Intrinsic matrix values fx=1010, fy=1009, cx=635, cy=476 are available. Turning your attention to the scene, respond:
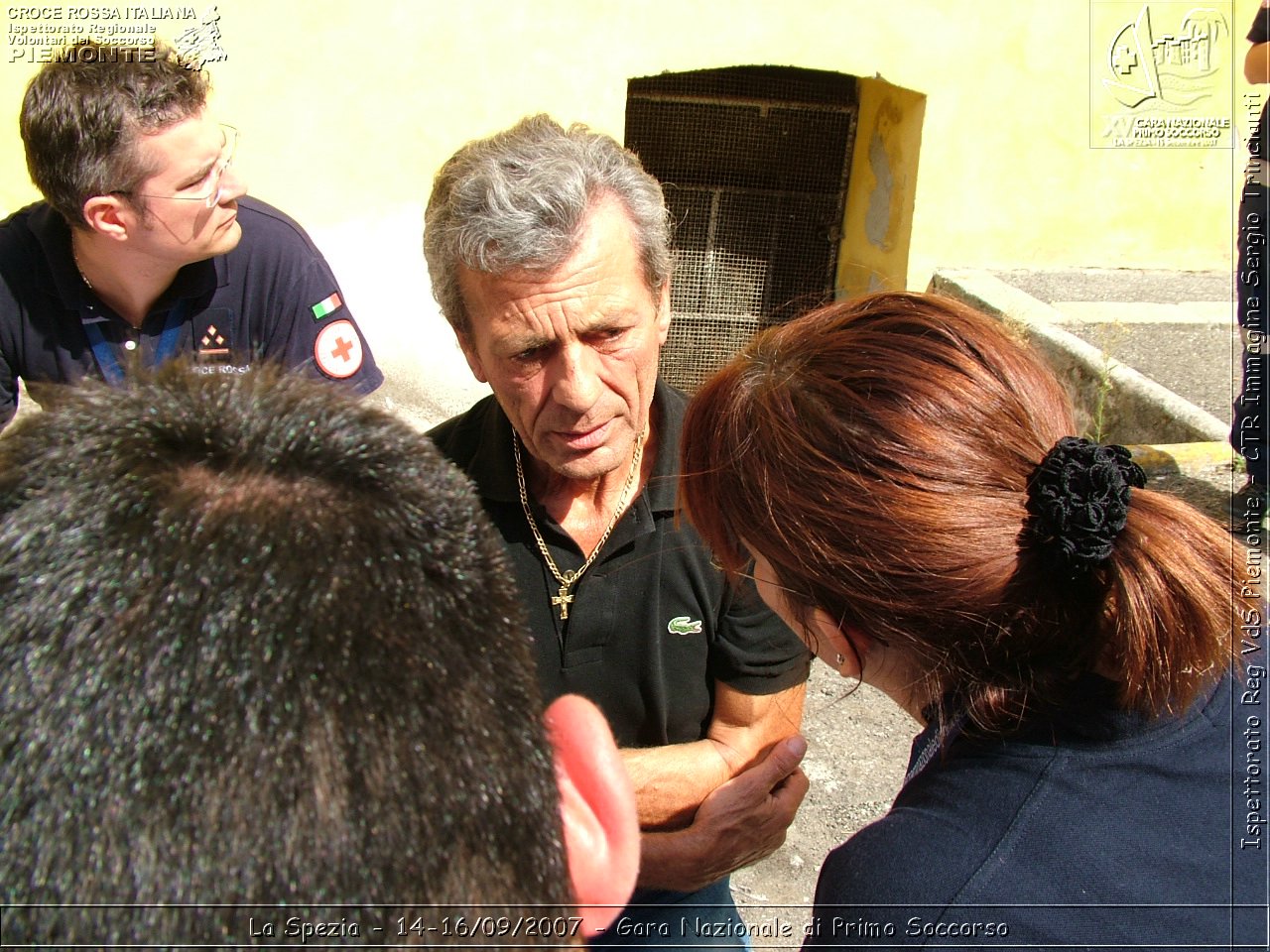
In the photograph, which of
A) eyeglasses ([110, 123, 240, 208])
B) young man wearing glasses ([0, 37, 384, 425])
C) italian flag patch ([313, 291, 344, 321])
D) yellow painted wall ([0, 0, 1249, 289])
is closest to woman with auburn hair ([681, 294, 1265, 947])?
young man wearing glasses ([0, 37, 384, 425])

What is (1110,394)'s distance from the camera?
4.55 meters

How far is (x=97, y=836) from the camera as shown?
66 centimetres

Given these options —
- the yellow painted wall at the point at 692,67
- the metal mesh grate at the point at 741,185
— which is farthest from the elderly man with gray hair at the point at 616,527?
the metal mesh grate at the point at 741,185

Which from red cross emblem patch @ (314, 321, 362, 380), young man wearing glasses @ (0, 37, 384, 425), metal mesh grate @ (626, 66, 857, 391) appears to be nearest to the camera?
young man wearing glasses @ (0, 37, 384, 425)

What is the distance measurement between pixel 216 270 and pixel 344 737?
231 centimetres

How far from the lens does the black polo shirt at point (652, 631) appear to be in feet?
6.00

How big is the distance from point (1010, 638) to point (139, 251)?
7.63ft

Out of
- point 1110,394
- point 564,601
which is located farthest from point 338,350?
point 1110,394

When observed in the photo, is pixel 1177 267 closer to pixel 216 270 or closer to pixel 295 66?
pixel 295 66

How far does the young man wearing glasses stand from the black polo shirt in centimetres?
103

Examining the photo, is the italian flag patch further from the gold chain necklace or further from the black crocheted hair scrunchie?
the black crocheted hair scrunchie

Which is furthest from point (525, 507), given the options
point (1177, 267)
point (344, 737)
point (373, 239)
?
point (1177, 267)

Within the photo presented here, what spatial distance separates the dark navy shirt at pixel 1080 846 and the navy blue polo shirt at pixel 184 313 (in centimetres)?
196

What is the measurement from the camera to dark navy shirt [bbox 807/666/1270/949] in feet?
A: 3.38
